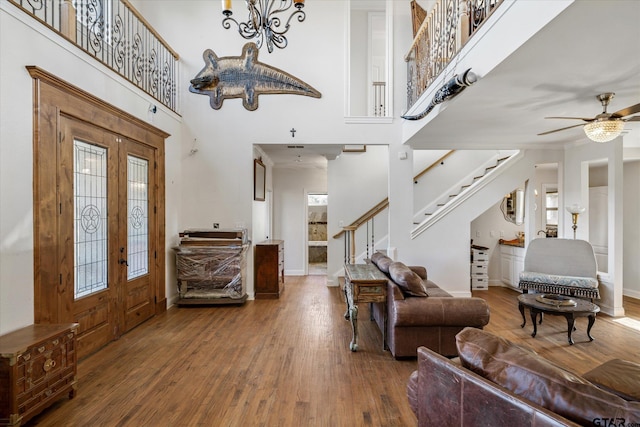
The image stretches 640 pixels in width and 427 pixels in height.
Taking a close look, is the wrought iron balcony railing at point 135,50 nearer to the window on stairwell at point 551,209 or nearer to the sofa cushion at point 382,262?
the sofa cushion at point 382,262

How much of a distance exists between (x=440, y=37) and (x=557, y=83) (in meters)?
1.46

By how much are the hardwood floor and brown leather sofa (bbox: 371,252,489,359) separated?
0.24 meters

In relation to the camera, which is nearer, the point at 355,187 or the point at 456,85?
the point at 456,85

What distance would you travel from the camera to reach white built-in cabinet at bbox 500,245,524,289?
19.2 feet

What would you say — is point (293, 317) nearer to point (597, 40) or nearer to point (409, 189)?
point (409, 189)

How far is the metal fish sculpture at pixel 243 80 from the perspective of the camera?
17.4 ft

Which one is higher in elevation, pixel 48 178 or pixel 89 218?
pixel 48 178

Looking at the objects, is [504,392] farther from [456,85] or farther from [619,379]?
[456,85]

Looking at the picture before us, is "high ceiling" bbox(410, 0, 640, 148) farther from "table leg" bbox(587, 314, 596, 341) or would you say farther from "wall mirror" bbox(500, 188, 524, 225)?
"table leg" bbox(587, 314, 596, 341)

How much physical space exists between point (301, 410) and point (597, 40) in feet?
10.6

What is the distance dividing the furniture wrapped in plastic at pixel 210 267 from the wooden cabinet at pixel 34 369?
7.95 feet

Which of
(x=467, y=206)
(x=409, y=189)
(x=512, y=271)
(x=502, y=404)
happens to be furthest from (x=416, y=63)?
(x=502, y=404)

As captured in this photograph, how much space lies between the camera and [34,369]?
81.4 inches

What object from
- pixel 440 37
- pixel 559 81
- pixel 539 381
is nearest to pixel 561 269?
pixel 559 81
